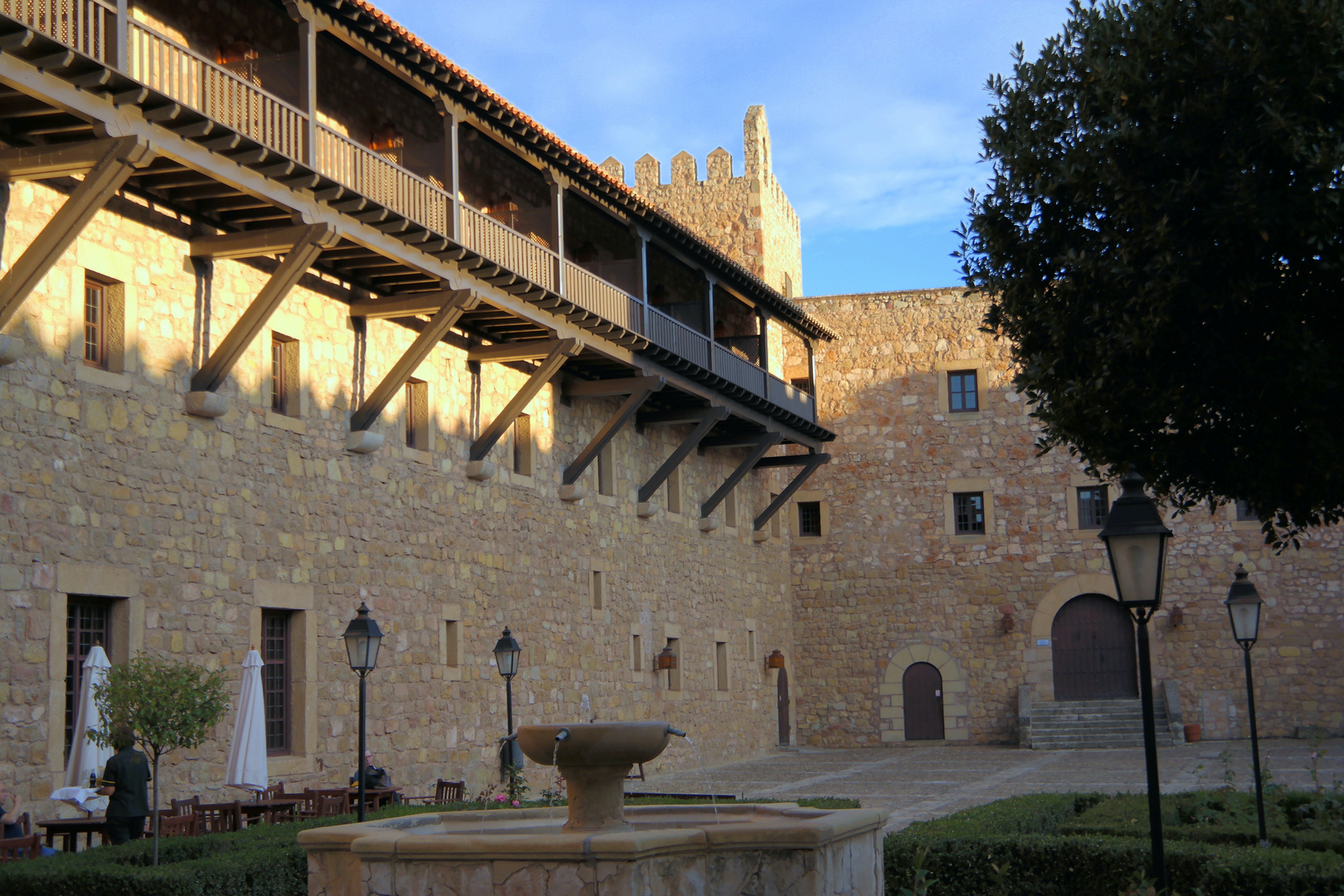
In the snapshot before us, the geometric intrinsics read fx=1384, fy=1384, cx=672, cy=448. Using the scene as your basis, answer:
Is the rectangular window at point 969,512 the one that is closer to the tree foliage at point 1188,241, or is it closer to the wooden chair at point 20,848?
the tree foliage at point 1188,241

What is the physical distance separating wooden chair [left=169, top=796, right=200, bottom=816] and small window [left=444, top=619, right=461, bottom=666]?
5.21 metres

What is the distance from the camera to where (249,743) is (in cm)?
1204

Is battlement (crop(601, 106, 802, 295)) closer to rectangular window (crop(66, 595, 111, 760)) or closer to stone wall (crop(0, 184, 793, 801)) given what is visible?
stone wall (crop(0, 184, 793, 801))

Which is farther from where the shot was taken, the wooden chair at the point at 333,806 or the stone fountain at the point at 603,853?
the wooden chair at the point at 333,806

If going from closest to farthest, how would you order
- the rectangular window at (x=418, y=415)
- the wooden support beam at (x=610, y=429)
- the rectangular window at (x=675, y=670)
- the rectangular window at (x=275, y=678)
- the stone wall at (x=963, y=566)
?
the rectangular window at (x=275, y=678)
the rectangular window at (x=418, y=415)
the wooden support beam at (x=610, y=429)
the rectangular window at (x=675, y=670)
the stone wall at (x=963, y=566)

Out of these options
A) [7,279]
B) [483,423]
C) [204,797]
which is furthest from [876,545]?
[7,279]

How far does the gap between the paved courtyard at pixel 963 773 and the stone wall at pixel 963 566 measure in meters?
1.24

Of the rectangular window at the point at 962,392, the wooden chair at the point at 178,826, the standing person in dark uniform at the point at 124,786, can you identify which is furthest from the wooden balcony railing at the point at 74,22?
the rectangular window at the point at 962,392

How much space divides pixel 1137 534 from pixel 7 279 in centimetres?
878

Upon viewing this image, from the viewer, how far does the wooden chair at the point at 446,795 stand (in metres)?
14.1

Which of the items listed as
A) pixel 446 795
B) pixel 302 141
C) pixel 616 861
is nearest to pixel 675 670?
pixel 446 795

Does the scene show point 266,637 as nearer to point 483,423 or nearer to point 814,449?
point 483,423

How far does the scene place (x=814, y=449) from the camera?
88.2 ft

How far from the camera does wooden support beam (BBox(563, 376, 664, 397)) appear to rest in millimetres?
19500
